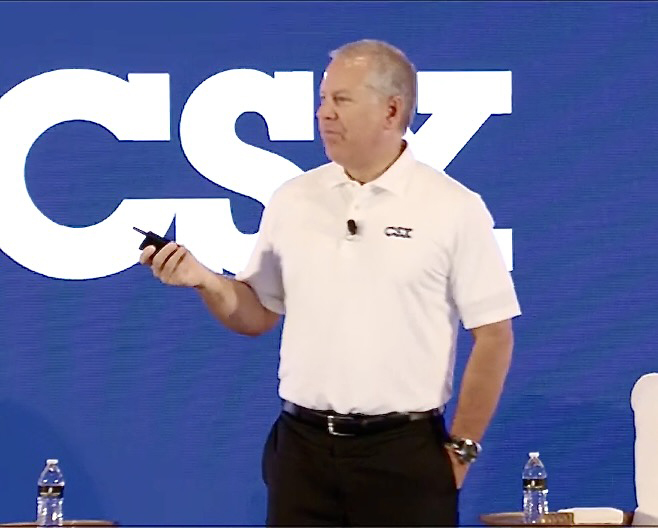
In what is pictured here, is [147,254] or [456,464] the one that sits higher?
[147,254]

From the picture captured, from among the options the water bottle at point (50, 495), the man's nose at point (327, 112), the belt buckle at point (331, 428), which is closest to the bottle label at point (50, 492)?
the water bottle at point (50, 495)

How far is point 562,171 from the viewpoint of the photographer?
420cm

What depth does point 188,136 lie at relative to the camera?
419 cm

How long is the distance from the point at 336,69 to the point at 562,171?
5.30 feet

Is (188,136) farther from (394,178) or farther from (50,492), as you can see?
(394,178)

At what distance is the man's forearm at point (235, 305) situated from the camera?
9.24 ft

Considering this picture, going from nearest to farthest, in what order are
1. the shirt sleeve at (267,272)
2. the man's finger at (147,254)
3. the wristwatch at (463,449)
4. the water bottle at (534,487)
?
1. the man's finger at (147,254)
2. the wristwatch at (463,449)
3. the shirt sleeve at (267,272)
4. the water bottle at (534,487)

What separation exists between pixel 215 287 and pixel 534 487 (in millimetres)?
1762

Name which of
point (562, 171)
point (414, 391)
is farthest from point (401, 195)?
point (562, 171)

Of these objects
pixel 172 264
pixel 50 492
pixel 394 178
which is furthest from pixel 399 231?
pixel 50 492

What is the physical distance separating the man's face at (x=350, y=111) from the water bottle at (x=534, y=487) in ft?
5.71

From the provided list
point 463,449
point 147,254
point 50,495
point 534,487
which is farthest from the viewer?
point 534,487

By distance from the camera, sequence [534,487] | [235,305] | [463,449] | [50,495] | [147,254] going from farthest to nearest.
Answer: [534,487]
[50,495]
[235,305]
[463,449]
[147,254]

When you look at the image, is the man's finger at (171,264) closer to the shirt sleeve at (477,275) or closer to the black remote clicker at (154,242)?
the black remote clicker at (154,242)
